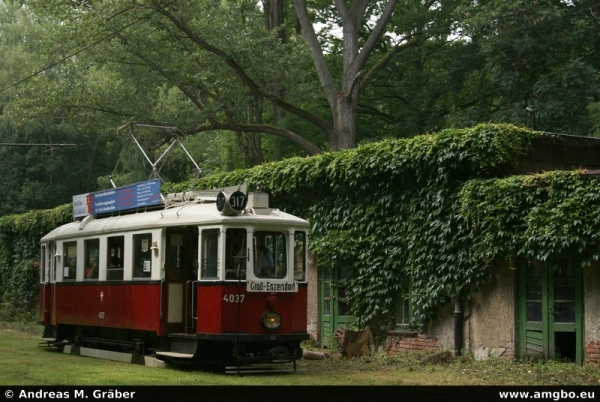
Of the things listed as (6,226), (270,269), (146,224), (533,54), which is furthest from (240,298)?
(6,226)

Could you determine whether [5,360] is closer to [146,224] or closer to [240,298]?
[146,224]

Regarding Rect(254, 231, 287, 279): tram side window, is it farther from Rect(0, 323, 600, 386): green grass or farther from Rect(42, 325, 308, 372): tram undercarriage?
Rect(0, 323, 600, 386): green grass

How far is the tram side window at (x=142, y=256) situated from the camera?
17328 mm

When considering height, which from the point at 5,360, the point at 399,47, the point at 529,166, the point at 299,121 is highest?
the point at 399,47

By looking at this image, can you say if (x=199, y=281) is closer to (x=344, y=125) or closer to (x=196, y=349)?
(x=196, y=349)

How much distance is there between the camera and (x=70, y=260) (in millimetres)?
21172

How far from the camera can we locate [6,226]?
37969mm

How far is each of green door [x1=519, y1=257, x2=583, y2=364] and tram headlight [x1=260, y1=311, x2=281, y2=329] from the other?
14.0ft

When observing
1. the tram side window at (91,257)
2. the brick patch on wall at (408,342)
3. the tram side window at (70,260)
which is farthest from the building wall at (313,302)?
the tram side window at (70,260)

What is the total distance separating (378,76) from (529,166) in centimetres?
2046

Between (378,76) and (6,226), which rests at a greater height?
(378,76)

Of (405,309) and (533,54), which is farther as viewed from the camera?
(533,54)

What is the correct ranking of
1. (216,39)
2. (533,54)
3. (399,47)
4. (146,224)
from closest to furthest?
(146,224) < (533,54) < (216,39) < (399,47)

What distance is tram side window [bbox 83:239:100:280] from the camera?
19641 mm
